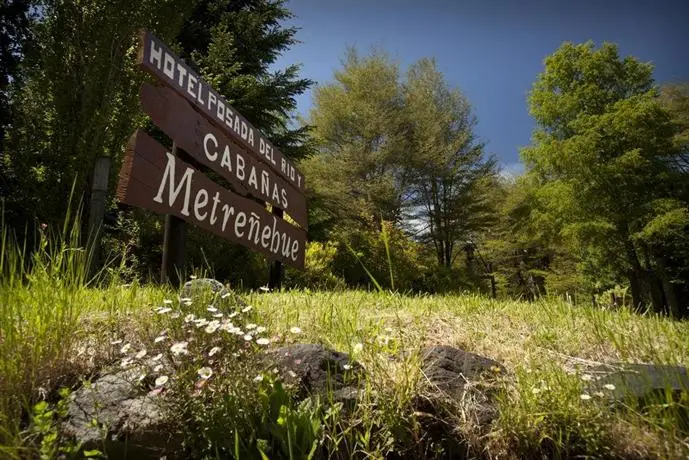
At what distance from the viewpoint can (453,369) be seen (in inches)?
68.5

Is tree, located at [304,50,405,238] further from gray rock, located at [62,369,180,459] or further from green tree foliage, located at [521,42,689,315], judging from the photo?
gray rock, located at [62,369,180,459]

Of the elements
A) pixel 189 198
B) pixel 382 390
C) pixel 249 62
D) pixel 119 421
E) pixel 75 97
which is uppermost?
pixel 249 62

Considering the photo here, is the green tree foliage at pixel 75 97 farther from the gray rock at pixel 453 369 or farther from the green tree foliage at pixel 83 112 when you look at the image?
the gray rock at pixel 453 369

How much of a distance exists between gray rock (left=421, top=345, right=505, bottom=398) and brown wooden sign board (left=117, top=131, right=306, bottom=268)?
2.17 metres

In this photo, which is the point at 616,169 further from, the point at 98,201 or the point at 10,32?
the point at 10,32

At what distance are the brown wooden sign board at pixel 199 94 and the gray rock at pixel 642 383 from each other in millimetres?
3409

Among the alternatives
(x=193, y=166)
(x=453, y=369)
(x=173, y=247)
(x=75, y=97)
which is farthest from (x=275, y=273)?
(x=75, y=97)

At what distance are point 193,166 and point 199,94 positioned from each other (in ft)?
2.21

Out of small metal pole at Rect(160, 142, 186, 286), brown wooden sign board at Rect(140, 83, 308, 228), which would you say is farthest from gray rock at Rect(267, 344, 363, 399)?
brown wooden sign board at Rect(140, 83, 308, 228)

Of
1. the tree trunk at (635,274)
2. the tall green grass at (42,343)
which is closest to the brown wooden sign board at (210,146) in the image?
Answer: the tall green grass at (42,343)

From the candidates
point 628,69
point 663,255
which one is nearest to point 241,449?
point 663,255

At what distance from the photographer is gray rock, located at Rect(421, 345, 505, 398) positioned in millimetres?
1630

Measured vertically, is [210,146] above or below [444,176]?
below

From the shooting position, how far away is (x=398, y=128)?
19047 millimetres
